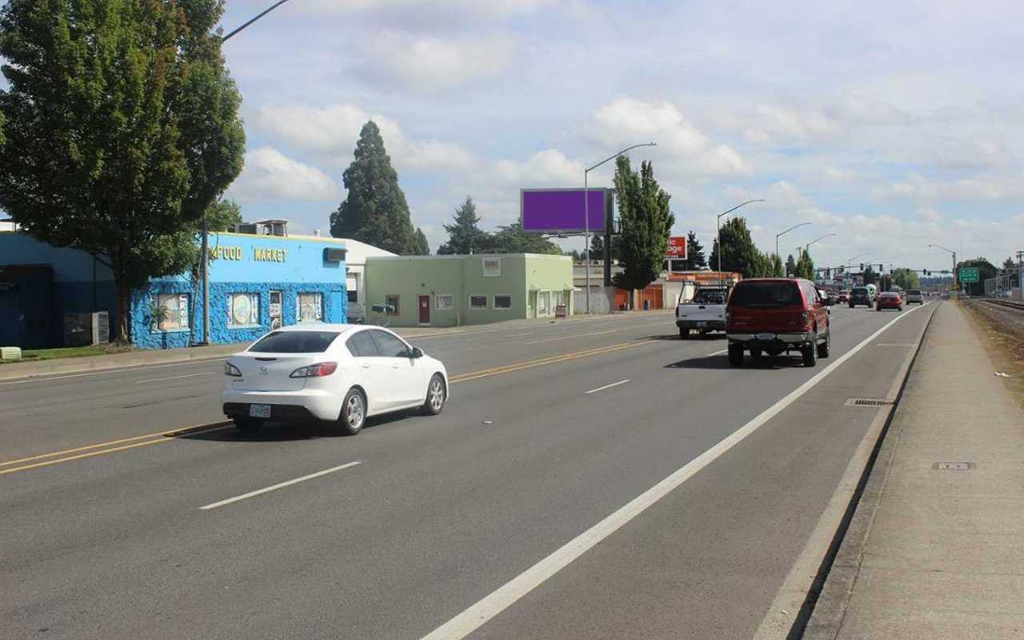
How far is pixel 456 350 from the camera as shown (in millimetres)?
33500

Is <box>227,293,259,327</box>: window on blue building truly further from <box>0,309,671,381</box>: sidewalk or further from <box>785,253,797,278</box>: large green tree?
<box>785,253,797,278</box>: large green tree

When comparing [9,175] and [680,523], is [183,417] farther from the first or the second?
[9,175]

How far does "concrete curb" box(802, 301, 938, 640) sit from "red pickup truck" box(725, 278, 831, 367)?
13461mm

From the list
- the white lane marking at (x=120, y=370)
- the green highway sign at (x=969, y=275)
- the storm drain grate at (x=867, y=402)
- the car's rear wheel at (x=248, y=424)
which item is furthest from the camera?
the green highway sign at (x=969, y=275)

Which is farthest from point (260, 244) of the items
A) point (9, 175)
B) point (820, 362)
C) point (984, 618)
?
→ point (984, 618)

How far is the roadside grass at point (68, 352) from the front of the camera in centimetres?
3036

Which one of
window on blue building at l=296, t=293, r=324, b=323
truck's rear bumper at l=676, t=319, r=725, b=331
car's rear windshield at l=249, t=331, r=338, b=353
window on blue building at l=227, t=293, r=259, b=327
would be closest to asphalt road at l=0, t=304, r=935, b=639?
car's rear windshield at l=249, t=331, r=338, b=353

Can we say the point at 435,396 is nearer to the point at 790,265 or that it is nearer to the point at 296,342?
the point at 296,342

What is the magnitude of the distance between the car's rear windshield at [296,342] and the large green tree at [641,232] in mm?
74978

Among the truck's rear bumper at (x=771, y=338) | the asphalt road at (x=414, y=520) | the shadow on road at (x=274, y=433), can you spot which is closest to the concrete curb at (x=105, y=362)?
the asphalt road at (x=414, y=520)

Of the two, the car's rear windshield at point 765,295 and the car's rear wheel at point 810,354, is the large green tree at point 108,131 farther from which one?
the car's rear wheel at point 810,354

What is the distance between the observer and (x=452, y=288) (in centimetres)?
7331

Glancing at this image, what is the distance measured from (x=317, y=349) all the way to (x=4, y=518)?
5.32 metres

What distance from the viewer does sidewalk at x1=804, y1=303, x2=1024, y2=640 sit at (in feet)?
17.9
